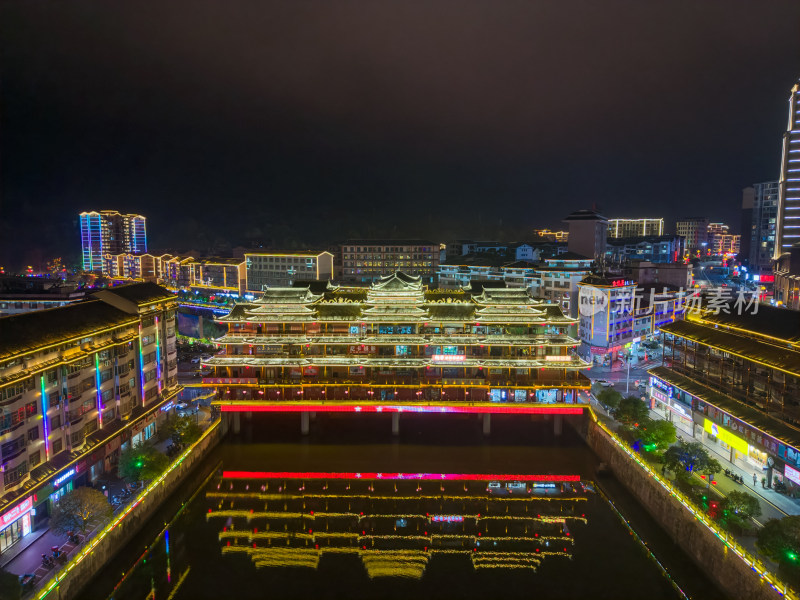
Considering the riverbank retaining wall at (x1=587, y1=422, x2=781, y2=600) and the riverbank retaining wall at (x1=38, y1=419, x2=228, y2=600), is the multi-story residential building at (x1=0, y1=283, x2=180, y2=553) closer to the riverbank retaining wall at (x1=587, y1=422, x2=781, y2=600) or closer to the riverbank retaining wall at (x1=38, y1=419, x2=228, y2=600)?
the riverbank retaining wall at (x1=38, y1=419, x2=228, y2=600)

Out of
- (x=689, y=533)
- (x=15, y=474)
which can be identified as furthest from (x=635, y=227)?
(x=15, y=474)

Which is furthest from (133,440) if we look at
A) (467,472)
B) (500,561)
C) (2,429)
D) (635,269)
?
(635,269)

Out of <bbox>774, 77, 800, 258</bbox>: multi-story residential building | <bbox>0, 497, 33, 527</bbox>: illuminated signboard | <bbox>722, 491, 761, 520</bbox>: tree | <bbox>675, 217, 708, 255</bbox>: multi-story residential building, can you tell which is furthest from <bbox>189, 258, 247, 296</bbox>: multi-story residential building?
<bbox>675, 217, 708, 255</bbox>: multi-story residential building

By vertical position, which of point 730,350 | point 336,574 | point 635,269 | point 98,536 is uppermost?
point 635,269

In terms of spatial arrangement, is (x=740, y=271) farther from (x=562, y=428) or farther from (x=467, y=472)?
(x=467, y=472)

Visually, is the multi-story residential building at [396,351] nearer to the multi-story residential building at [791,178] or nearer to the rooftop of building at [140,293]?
the rooftop of building at [140,293]

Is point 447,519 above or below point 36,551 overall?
below

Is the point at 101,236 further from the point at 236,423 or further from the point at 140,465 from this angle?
the point at 140,465
